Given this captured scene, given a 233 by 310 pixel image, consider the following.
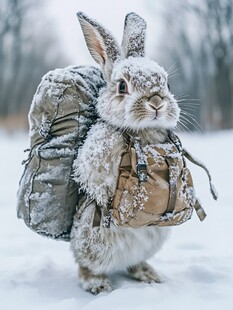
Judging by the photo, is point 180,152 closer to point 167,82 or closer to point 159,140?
point 159,140

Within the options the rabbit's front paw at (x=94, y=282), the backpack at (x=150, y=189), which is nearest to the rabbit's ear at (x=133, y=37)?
the backpack at (x=150, y=189)

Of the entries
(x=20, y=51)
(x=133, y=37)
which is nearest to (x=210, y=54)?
(x=20, y=51)

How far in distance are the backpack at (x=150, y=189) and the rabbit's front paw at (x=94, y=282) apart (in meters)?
0.41

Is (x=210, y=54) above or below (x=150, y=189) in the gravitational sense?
above

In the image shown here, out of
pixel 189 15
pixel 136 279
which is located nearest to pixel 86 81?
pixel 136 279

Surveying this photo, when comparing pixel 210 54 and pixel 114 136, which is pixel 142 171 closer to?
pixel 114 136

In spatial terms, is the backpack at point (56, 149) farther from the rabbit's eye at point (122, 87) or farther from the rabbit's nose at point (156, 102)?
the rabbit's nose at point (156, 102)

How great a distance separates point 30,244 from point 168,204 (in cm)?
147

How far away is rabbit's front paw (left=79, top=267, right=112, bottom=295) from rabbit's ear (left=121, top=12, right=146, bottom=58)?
3.66 feet

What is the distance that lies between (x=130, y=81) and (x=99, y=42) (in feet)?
1.04

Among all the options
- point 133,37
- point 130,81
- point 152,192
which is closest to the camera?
point 152,192

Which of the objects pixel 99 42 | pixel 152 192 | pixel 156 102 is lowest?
pixel 152 192

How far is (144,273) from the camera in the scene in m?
2.68

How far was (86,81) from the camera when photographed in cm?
258
